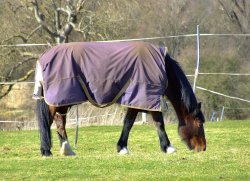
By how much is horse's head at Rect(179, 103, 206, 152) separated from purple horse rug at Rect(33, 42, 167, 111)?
2.40 feet

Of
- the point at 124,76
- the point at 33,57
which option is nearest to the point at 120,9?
the point at 33,57

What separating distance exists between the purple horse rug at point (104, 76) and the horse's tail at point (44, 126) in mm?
175

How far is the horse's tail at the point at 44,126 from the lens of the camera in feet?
33.2

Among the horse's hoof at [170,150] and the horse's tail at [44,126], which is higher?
the horse's tail at [44,126]

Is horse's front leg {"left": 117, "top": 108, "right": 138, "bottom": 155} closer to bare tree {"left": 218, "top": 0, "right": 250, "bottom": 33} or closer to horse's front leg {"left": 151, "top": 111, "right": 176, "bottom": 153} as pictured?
horse's front leg {"left": 151, "top": 111, "right": 176, "bottom": 153}

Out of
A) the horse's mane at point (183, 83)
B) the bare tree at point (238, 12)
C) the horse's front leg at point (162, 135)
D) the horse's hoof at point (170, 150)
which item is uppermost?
the horse's mane at point (183, 83)

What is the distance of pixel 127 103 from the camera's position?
33.4ft

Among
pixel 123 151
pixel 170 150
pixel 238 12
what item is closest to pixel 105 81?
pixel 123 151

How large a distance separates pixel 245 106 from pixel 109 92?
62.3 ft

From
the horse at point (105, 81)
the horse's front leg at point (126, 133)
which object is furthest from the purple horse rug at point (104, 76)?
the horse's front leg at point (126, 133)

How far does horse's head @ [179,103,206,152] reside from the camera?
10.7 metres

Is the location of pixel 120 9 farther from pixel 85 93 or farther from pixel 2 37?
pixel 85 93

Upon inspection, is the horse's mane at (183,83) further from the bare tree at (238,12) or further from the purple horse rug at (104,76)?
the bare tree at (238,12)

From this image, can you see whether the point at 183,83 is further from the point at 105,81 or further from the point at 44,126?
the point at 44,126
